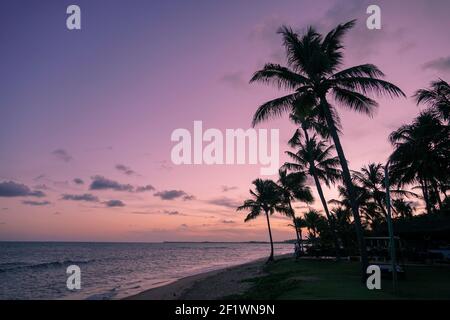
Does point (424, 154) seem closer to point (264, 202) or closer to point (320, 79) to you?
Answer: point (320, 79)

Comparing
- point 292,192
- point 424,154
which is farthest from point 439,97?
point 292,192

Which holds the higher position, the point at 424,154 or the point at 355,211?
the point at 424,154

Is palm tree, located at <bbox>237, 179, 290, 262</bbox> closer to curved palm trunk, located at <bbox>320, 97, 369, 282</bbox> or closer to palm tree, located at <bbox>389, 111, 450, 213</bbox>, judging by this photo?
palm tree, located at <bbox>389, 111, 450, 213</bbox>

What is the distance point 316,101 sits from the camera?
17.6 metres

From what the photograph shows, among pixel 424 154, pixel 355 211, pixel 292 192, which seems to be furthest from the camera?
pixel 292 192

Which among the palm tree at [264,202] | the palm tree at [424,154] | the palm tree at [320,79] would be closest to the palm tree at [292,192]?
the palm tree at [264,202]

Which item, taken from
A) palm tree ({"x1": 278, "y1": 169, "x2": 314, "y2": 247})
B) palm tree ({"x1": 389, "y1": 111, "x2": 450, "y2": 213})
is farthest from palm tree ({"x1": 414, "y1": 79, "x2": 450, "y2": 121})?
palm tree ({"x1": 278, "y1": 169, "x2": 314, "y2": 247})

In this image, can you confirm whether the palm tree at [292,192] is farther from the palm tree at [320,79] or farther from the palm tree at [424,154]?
the palm tree at [320,79]

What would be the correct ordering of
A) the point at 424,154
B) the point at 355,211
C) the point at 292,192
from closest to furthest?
the point at 355,211
the point at 424,154
the point at 292,192

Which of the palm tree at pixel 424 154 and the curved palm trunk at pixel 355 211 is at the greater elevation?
the palm tree at pixel 424 154
